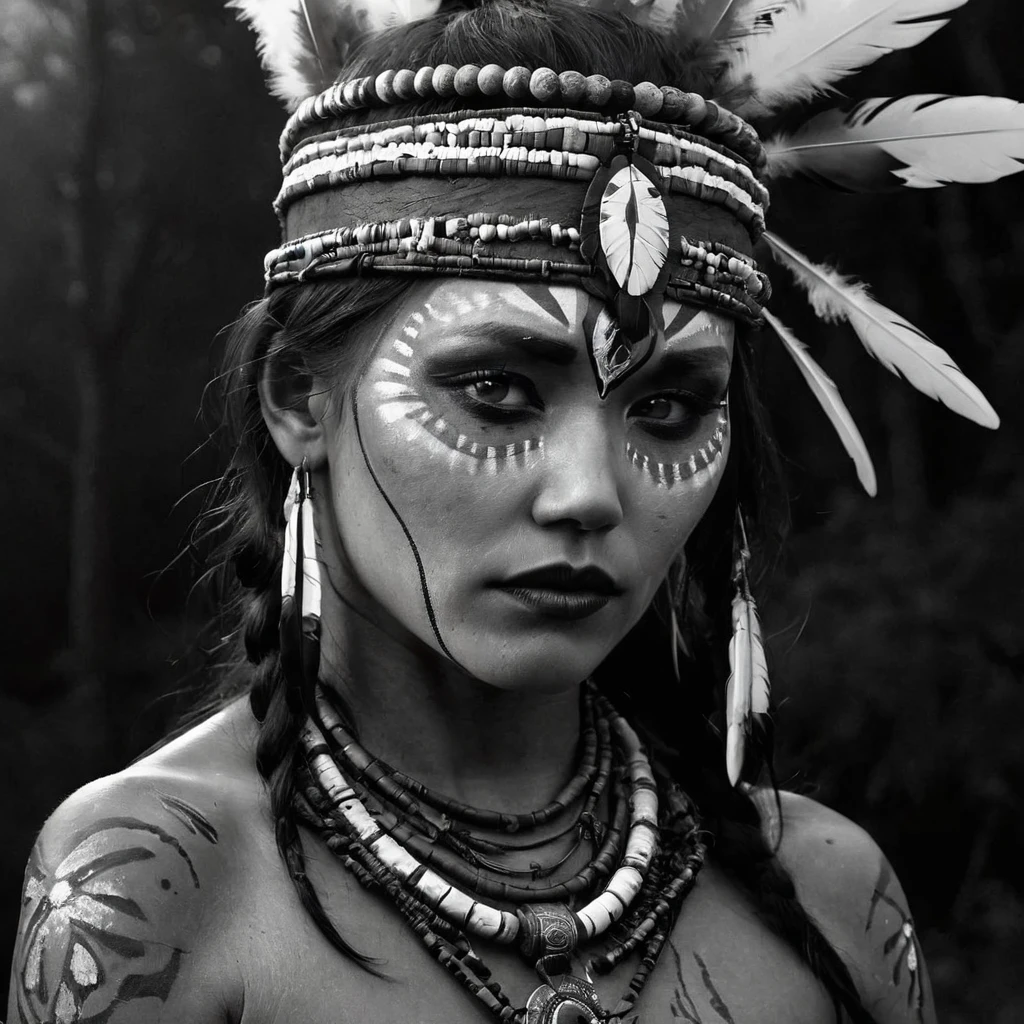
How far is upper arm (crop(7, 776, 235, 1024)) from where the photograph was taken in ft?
5.24

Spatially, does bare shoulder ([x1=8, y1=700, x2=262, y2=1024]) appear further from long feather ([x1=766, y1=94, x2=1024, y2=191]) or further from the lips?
long feather ([x1=766, y1=94, x2=1024, y2=191])

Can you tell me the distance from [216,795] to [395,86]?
972 mm

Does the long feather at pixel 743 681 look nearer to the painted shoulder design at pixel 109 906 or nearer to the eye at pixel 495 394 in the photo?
the eye at pixel 495 394

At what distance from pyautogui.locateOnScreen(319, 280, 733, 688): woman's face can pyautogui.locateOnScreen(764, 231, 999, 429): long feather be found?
1.74 feet

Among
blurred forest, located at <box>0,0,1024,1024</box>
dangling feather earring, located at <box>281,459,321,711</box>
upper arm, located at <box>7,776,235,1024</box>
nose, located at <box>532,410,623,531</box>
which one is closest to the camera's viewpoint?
upper arm, located at <box>7,776,235,1024</box>

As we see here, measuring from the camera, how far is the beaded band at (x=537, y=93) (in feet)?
5.96

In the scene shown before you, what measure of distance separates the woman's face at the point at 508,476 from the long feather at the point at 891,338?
0.53 meters

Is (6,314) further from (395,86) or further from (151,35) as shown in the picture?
(395,86)

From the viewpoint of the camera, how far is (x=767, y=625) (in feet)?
12.6

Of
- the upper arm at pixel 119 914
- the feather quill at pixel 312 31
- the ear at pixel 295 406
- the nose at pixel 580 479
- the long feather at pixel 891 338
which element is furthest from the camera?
the long feather at pixel 891 338

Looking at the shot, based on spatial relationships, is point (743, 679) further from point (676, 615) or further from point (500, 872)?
point (500, 872)

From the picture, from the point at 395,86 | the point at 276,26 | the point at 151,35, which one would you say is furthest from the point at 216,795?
the point at 151,35

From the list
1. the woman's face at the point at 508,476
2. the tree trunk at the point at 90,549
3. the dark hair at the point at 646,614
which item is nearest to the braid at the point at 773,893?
the dark hair at the point at 646,614

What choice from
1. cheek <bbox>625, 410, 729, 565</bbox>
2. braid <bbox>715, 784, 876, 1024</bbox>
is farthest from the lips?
braid <bbox>715, 784, 876, 1024</bbox>
